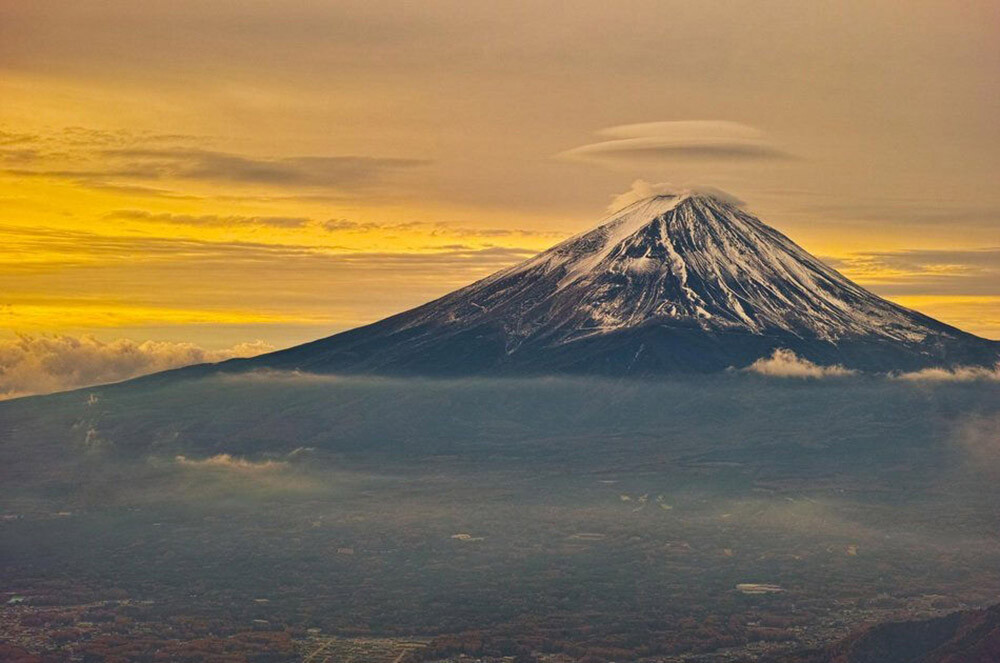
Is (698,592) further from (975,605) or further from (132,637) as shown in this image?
(132,637)

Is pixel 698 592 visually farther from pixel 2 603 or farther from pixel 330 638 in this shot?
pixel 2 603

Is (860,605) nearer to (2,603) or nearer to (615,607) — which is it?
(615,607)

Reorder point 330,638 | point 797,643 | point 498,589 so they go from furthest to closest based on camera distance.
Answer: point 498,589 → point 330,638 → point 797,643

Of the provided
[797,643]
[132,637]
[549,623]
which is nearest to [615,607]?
[549,623]

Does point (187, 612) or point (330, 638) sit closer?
point (330, 638)

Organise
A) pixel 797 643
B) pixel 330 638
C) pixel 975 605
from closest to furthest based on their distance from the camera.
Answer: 1. pixel 797 643
2. pixel 330 638
3. pixel 975 605

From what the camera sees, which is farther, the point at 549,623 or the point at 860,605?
the point at 860,605

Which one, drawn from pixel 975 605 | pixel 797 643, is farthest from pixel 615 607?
pixel 975 605

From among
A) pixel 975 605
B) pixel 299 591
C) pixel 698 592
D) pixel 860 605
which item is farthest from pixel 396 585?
pixel 975 605

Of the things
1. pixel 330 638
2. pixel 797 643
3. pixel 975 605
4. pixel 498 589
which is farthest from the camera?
pixel 498 589
